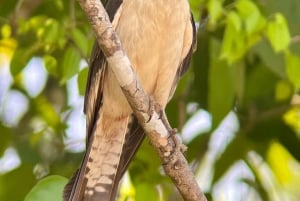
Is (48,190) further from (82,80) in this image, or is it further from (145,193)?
(82,80)

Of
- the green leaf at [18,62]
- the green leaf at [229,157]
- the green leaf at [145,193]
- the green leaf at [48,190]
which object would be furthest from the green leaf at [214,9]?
the green leaf at [229,157]

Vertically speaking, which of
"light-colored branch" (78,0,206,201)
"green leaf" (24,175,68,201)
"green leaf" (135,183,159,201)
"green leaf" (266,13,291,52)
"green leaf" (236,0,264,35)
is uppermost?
"green leaf" (236,0,264,35)

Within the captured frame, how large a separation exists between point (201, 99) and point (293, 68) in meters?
1.08

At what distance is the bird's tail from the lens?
15.7ft

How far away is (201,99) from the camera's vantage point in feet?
19.5

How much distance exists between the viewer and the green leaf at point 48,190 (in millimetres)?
4336

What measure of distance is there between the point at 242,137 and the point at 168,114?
1.42ft

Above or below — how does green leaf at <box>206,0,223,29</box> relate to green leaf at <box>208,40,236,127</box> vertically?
above

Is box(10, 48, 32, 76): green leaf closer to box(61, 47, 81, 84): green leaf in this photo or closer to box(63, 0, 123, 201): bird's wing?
box(61, 47, 81, 84): green leaf

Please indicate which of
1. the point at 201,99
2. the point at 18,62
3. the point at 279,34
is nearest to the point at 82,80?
the point at 18,62

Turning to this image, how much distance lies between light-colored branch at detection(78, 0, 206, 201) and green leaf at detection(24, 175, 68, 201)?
40 centimetres

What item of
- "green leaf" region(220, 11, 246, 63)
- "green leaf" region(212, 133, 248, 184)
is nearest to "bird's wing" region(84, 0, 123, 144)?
"green leaf" region(220, 11, 246, 63)

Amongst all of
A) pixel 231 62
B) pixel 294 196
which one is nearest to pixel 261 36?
pixel 231 62

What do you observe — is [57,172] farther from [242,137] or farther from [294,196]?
[294,196]
